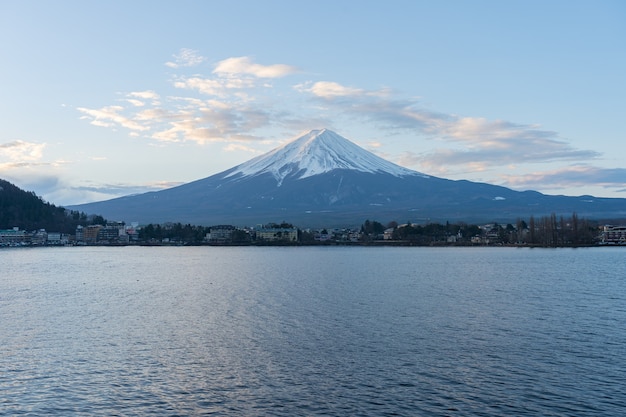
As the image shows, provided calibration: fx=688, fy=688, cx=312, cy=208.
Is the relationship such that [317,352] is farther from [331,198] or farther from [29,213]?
[331,198]

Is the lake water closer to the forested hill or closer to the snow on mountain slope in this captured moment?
the forested hill

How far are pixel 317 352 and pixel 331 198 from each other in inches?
6012

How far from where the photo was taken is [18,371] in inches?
436

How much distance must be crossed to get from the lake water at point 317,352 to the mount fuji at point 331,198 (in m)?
108

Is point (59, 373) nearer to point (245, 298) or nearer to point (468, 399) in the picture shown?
point (468, 399)

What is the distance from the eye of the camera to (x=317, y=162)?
187875mm

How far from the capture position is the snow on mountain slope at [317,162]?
601 feet

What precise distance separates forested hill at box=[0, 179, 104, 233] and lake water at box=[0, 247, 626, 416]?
74.8 m

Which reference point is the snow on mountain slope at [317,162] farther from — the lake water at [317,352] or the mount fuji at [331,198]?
the lake water at [317,352]

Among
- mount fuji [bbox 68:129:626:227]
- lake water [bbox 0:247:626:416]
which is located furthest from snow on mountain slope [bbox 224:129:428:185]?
lake water [bbox 0:247:626:416]

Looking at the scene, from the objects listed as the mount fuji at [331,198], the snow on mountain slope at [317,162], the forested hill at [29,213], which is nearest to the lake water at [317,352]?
the forested hill at [29,213]

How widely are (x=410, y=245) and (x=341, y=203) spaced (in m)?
86.6

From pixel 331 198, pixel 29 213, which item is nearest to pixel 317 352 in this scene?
pixel 29 213

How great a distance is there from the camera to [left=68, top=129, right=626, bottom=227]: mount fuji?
14212 centimetres
